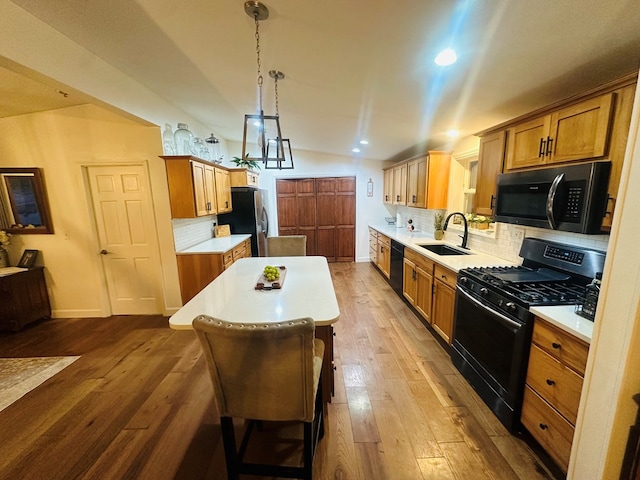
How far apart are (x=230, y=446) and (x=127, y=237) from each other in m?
3.09

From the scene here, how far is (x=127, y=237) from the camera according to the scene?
132 inches

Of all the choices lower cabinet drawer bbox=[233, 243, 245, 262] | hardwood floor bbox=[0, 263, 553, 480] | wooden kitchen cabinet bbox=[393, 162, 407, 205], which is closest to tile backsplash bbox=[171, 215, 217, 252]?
lower cabinet drawer bbox=[233, 243, 245, 262]

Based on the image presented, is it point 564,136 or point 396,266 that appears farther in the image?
point 396,266

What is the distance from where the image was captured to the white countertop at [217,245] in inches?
133

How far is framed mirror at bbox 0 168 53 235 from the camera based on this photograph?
312 cm

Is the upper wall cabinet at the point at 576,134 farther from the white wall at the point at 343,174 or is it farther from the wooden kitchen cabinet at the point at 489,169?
the white wall at the point at 343,174

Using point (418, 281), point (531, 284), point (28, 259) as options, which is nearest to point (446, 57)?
point (531, 284)

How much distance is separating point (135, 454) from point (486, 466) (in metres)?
2.14

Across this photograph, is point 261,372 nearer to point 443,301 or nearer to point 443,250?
point 443,301

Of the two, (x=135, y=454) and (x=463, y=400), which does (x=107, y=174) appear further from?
(x=463, y=400)

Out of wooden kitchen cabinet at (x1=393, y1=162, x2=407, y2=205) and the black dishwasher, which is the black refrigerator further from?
wooden kitchen cabinet at (x1=393, y1=162, x2=407, y2=205)

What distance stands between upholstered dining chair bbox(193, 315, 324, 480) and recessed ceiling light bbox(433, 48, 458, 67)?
5.80 ft

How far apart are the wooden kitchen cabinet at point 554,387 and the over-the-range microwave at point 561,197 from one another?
657 mm

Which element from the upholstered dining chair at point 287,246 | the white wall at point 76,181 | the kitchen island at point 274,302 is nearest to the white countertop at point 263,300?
the kitchen island at point 274,302
